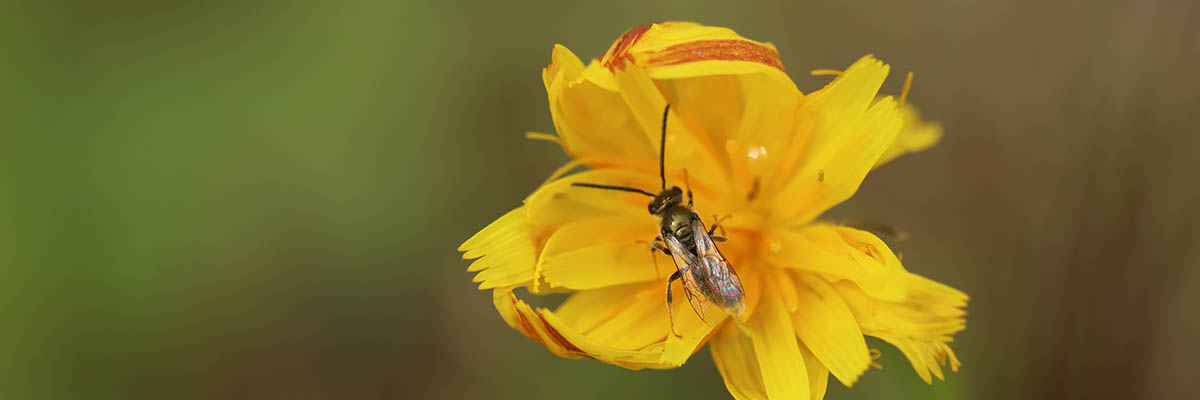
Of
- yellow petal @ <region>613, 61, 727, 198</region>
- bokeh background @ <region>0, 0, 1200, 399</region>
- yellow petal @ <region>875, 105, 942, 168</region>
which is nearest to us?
yellow petal @ <region>613, 61, 727, 198</region>

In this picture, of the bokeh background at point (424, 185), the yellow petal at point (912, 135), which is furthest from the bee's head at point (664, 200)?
the bokeh background at point (424, 185)

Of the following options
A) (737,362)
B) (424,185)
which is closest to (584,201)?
(737,362)

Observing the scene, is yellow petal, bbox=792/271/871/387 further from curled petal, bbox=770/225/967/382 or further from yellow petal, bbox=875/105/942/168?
yellow petal, bbox=875/105/942/168

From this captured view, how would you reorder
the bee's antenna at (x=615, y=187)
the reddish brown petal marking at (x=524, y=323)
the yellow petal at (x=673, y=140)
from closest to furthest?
the reddish brown petal marking at (x=524, y=323) < the yellow petal at (x=673, y=140) < the bee's antenna at (x=615, y=187)

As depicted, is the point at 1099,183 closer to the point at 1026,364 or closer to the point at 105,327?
the point at 1026,364

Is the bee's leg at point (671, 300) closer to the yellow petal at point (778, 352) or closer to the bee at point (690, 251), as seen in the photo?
the bee at point (690, 251)

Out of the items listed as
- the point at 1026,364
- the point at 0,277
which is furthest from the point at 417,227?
the point at 1026,364

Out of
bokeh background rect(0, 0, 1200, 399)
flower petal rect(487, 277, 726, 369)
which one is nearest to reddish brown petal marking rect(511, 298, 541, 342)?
flower petal rect(487, 277, 726, 369)

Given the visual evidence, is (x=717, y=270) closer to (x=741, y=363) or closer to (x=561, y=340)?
(x=741, y=363)
